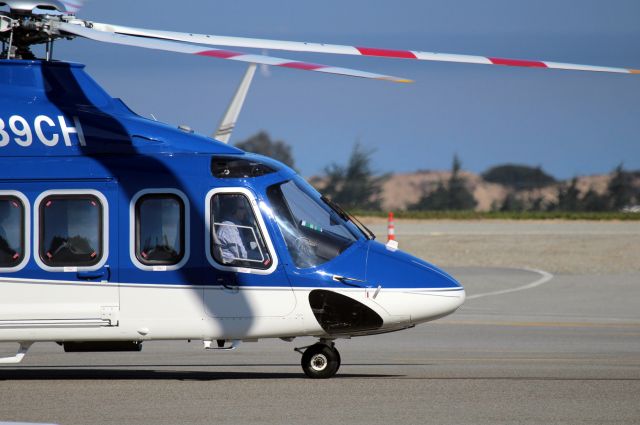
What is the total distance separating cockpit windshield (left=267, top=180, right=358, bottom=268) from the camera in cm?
1120

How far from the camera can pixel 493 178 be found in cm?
6950

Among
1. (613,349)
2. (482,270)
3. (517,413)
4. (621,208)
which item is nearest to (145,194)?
(517,413)

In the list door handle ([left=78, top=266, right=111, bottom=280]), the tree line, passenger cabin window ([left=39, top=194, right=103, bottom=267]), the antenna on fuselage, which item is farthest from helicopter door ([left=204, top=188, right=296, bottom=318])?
the tree line

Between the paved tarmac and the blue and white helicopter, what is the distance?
57 cm

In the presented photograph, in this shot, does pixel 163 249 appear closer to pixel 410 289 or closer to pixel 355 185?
pixel 410 289

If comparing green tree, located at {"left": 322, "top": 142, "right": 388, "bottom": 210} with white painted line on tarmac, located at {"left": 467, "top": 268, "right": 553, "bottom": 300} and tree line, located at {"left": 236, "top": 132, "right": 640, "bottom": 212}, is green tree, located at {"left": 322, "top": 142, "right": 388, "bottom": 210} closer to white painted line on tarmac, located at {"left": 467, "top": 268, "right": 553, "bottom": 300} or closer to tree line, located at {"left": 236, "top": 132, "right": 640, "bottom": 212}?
tree line, located at {"left": 236, "top": 132, "right": 640, "bottom": 212}

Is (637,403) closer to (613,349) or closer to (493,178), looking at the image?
(613,349)

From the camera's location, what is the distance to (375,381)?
36.2ft

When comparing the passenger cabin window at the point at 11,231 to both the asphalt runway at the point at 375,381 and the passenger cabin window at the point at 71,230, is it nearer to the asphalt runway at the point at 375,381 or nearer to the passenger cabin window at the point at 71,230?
the passenger cabin window at the point at 71,230

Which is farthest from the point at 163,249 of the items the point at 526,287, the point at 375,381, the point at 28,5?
the point at 526,287

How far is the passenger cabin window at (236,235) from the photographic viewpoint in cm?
1112

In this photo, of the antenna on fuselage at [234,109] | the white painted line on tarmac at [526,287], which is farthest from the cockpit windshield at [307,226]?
the white painted line on tarmac at [526,287]

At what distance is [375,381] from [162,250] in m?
2.41

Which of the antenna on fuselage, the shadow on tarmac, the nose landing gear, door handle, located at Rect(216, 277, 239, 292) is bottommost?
the shadow on tarmac
